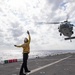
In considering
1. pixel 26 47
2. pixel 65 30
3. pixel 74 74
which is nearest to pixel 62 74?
pixel 74 74

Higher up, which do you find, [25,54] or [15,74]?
[25,54]

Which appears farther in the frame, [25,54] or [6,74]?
[6,74]

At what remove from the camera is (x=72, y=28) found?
6819 centimetres

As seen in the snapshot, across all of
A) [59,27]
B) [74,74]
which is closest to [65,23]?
[59,27]

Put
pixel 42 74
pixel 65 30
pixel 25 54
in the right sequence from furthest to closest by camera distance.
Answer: pixel 65 30 → pixel 42 74 → pixel 25 54

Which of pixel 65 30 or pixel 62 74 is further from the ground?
pixel 65 30

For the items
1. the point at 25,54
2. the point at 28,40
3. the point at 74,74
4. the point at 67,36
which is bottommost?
the point at 74,74

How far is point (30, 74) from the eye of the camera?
14922 millimetres

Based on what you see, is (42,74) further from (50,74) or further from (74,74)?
(74,74)

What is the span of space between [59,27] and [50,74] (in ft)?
170

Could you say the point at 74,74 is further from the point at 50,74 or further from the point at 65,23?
the point at 65,23

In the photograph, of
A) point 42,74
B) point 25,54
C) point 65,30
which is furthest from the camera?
point 65,30

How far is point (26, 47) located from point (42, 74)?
91.1 inches

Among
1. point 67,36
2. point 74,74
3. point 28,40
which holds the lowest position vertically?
point 74,74
